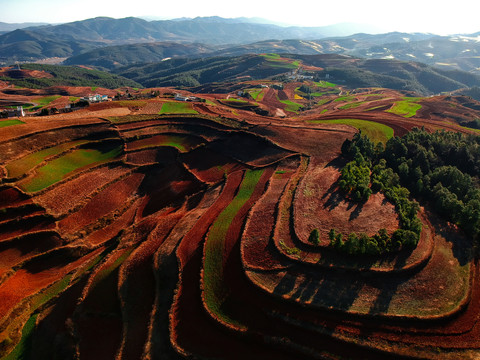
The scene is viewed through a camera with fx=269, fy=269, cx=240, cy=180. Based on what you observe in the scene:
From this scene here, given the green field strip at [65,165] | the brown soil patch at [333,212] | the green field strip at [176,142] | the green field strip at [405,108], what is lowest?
the brown soil patch at [333,212]

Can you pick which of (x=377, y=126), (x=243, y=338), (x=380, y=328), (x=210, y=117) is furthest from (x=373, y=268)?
(x=210, y=117)

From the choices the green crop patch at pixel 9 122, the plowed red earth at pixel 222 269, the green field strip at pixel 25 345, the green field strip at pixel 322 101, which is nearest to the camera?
the plowed red earth at pixel 222 269

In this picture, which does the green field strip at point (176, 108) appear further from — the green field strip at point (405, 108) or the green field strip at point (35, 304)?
the green field strip at point (405, 108)

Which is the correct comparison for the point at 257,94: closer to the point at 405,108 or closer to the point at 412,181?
the point at 405,108

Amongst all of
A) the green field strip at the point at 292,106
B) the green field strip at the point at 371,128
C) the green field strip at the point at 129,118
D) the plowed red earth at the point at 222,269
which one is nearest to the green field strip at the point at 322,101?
the green field strip at the point at 292,106

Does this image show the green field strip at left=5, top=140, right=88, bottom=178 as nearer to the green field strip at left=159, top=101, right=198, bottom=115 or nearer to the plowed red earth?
the plowed red earth

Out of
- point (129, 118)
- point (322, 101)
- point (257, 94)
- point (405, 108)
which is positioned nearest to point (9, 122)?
point (129, 118)

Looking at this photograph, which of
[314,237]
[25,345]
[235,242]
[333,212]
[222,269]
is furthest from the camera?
[333,212]
